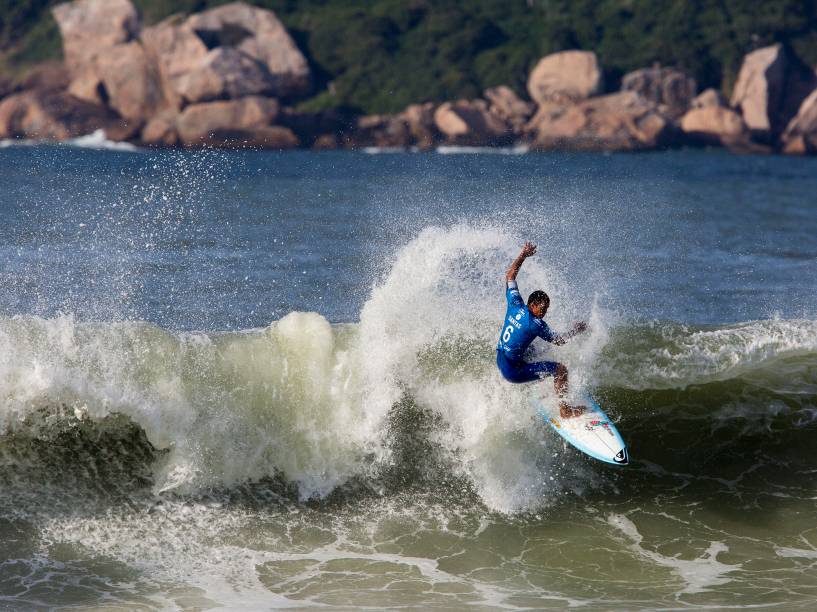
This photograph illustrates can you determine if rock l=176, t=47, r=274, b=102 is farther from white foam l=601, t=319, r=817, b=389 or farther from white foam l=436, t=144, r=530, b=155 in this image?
white foam l=601, t=319, r=817, b=389

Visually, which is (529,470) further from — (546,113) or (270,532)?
(546,113)

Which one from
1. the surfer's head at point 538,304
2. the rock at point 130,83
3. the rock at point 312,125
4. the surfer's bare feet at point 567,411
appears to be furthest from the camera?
the rock at point 130,83

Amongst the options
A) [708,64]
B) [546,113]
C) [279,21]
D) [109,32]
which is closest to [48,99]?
[109,32]

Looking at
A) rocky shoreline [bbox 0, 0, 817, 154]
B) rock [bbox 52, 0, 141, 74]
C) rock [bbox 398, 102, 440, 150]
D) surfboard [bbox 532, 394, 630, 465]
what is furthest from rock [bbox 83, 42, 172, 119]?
surfboard [bbox 532, 394, 630, 465]

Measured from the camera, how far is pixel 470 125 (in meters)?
79.3

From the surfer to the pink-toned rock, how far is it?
2912 inches

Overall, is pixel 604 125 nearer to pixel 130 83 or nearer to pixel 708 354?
pixel 130 83

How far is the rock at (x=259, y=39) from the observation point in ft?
274

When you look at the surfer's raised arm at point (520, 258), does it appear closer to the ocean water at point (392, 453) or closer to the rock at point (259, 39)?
the ocean water at point (392, 453)

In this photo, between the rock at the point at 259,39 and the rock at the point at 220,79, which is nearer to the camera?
the rock at the point at 220,79

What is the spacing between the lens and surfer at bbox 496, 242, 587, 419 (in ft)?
37.4

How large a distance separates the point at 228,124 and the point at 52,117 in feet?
43.6

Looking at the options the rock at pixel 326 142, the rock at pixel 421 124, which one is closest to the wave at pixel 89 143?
the rock at pixel 326 142

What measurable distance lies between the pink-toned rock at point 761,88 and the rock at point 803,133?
1.55m
